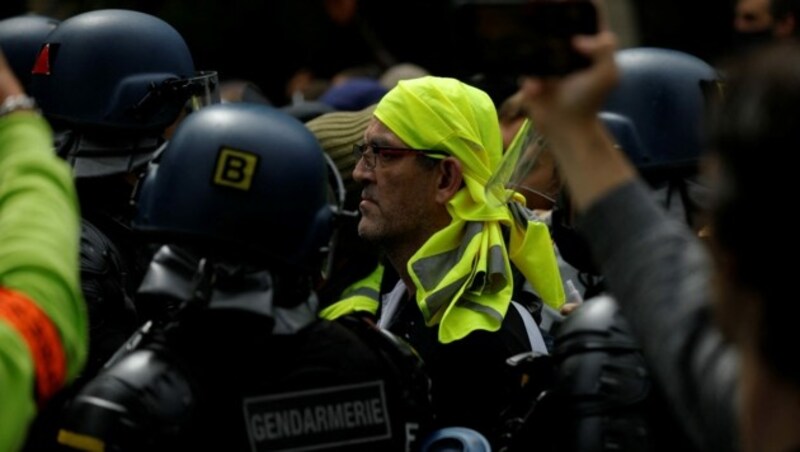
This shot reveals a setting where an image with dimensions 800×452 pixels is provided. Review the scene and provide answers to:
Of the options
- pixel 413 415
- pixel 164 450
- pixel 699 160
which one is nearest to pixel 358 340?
pixel 413 415

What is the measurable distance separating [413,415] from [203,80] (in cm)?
197

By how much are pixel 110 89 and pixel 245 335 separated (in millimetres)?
1888

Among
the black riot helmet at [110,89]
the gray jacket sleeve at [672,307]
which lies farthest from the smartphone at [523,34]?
the black riot helmet at [110,89]

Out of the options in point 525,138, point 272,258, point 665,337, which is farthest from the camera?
point 525,138

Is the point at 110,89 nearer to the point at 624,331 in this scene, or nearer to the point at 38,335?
the point at 624,331

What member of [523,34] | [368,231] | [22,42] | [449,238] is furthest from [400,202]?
[523,34]

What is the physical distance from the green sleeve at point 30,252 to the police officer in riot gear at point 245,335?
1.55 feet

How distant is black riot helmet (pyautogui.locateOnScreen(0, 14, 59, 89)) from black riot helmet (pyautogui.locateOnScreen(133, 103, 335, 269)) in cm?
241

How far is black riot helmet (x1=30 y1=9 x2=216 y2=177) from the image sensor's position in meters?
5.00

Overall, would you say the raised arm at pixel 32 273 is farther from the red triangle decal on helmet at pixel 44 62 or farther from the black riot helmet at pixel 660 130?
the red triangle decal on helmet at pixel 44 62

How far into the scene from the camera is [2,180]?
2.70 meters

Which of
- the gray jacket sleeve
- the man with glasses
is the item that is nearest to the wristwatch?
the gray jacket sleeve

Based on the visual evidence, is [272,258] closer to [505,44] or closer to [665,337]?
[505,44]

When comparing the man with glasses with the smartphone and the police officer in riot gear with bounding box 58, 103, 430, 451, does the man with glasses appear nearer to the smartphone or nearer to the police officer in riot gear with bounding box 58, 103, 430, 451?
the police officer in riot gear with bounding box 58, 103, 430, 451
